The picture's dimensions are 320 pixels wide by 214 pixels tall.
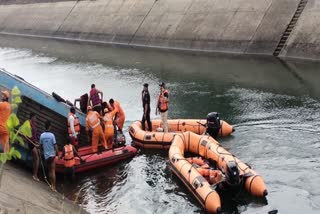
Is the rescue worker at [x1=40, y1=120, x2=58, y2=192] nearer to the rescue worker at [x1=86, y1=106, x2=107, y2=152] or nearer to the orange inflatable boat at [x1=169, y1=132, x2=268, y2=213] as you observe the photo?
the rescue worker at [x1=86, y1=106, x2=107, y2=152]

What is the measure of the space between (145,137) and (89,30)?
3695cm

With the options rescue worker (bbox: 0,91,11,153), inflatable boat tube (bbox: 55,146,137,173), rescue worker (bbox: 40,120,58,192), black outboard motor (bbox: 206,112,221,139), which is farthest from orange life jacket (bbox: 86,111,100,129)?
black outboard motor (bbox: 206,112,221,139)

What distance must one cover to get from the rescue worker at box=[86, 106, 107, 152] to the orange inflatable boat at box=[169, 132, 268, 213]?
7.86ft

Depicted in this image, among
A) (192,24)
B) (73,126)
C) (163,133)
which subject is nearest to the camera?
(73,126)

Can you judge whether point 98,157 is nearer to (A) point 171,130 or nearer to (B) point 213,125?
(A) point 171,130

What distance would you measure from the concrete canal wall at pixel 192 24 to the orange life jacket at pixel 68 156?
756 inches

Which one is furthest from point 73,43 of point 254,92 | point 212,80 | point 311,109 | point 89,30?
point 311,109

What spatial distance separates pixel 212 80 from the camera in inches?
1011

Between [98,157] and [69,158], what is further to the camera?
[98,157]

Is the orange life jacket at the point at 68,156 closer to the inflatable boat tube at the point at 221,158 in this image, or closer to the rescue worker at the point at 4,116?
the rescue worker at the point at 4,116

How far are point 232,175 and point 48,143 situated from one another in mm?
5019

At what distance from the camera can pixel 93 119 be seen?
1395 centimetres

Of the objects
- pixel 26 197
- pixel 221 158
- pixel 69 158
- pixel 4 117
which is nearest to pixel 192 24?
pixel 221 158

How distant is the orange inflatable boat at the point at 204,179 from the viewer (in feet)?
35.4
